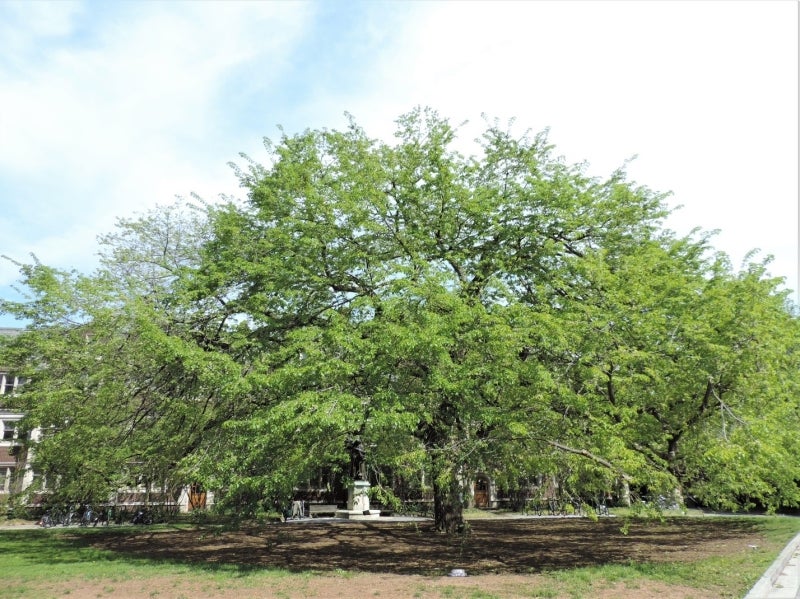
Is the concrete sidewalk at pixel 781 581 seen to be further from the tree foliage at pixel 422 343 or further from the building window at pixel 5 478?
the building window at pixel 5 478

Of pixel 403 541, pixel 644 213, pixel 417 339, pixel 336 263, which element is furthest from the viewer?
pixel 403 541

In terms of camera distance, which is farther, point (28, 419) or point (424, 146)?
point (424, 146)

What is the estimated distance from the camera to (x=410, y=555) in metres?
15.0

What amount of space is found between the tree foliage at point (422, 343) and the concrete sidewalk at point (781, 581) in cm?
159

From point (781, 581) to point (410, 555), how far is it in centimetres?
826

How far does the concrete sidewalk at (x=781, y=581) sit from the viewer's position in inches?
368

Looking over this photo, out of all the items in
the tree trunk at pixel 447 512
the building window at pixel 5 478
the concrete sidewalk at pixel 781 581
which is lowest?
the concrete sidewalk at pixel 781 581

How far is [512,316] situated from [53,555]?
1387 cm

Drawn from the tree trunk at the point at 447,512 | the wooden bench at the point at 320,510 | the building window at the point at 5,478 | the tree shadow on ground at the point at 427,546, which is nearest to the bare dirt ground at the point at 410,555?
the tree shadow on ground at the point at 427,546

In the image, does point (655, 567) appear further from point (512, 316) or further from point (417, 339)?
point (417, 339)

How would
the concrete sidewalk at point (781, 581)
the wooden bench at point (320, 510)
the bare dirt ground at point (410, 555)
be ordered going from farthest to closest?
the wooden bench at point (320, 510)
the bare dirt ground at point (410, 555)
the concrete sidewalk at point (781, 581)

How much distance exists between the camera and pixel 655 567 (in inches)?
480

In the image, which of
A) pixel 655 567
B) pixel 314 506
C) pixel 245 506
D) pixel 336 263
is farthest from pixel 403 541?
pixel 314 506

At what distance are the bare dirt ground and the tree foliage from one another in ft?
5.74
